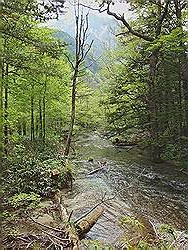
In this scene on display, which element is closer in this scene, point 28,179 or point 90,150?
point 28,179

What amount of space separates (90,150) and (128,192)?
1003cm

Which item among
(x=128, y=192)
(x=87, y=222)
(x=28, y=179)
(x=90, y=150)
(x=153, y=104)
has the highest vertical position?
(x=153, y=104)

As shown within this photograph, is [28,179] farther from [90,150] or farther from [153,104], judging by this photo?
[90,150]

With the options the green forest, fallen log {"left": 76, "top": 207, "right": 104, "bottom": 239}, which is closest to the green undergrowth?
A: the green forest

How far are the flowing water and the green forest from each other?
36 millimetres

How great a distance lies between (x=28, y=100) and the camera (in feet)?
52.3

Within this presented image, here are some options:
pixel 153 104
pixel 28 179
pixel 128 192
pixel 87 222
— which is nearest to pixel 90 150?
pixel 153 104

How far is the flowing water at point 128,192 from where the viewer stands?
7.91 meters

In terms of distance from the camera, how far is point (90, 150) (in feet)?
67.7

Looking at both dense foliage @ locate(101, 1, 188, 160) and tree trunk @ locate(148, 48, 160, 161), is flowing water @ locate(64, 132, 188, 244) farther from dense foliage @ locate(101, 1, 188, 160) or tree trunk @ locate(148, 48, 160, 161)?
dense foliage @ locate(101, 1, 188, 160)

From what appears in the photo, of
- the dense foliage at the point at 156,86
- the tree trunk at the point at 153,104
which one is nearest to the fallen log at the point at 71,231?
the dense foliage at the point at 156,86

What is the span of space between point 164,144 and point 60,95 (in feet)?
19.7

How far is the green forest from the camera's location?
659 centimetres

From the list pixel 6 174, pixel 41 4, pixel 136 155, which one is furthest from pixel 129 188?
pixel 136 155
